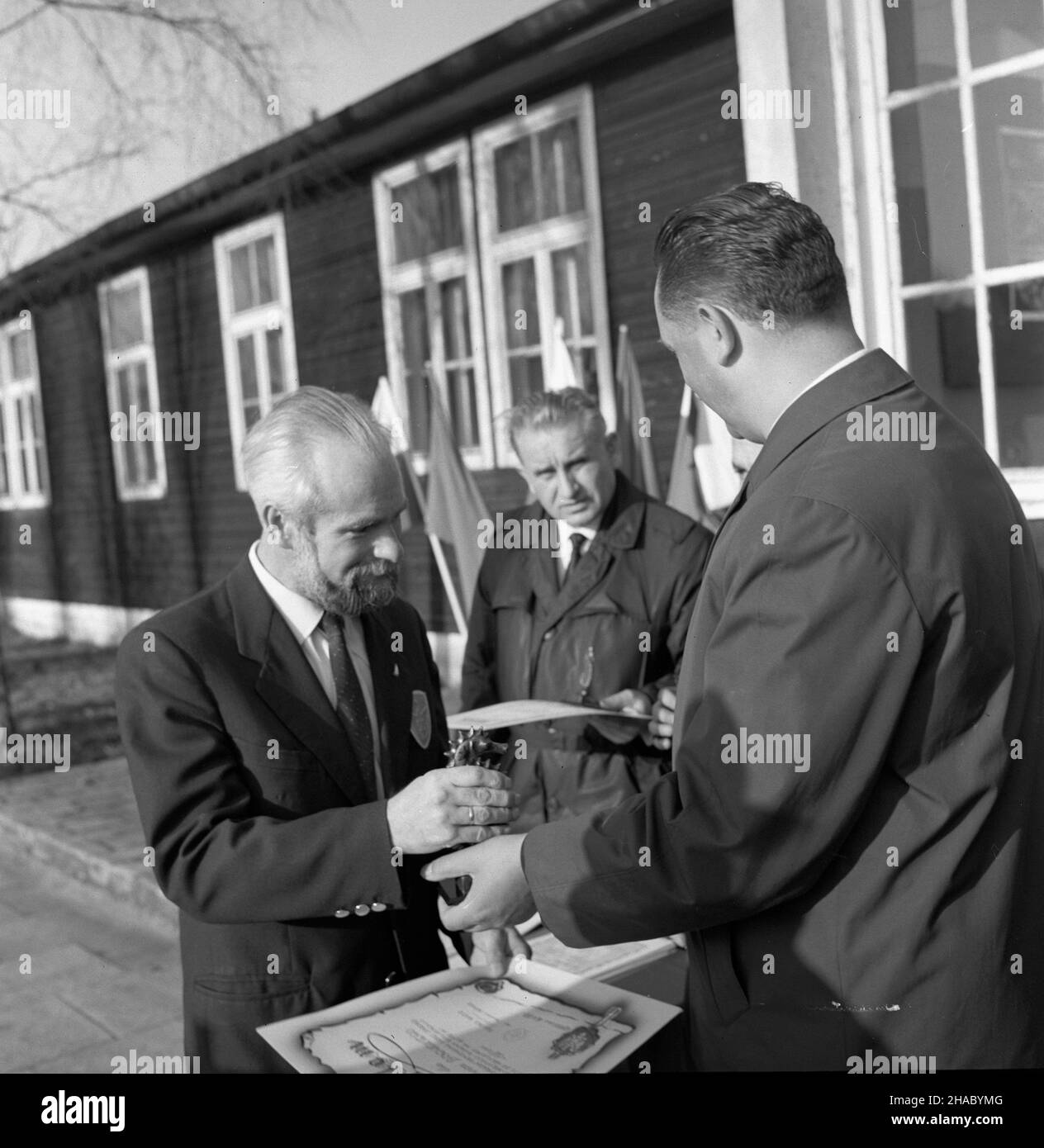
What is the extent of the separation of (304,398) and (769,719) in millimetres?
1078

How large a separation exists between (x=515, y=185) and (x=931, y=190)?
4269 millimetres

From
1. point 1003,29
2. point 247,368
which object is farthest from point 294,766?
point 247,368

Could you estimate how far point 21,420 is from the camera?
16.5 meters

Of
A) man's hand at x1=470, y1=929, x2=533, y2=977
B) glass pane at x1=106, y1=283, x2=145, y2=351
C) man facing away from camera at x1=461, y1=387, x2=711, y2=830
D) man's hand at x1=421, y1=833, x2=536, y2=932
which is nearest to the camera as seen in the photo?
man's hand at x1=421, y1=833, x2=536, y2=932

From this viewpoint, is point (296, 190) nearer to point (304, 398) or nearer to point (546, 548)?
point (546, 548)

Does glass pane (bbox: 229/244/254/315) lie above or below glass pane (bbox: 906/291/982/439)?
above

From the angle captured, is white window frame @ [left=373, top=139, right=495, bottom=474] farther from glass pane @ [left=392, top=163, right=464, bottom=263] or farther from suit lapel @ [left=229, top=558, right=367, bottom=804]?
suit lapel @ [left=229, top=558, right=367, bottom=804]

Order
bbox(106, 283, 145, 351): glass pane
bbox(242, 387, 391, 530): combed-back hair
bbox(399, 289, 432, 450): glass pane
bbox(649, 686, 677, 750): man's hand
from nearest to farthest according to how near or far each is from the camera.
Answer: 1. bbox(242, 387, 391, 530): combed-back hair
2. bbox(649, 686, 677, 750): man's hand
3. bbox(399, 289, 432, 450): glass pane
4. bbox(106, 283, 145, 351): glass pane

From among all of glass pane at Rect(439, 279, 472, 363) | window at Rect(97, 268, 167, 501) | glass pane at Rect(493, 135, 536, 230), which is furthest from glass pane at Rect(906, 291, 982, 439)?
window at Rect(97, 268, 167, 501)

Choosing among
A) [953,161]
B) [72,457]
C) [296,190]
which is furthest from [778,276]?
[72,457]

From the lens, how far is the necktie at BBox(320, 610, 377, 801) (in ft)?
7.00

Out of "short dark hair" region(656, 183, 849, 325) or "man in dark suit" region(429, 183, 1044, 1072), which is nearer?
"man in dark suit" region(429, 183, 1044, 1072)

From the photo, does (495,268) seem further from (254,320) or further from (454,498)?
(254,320)

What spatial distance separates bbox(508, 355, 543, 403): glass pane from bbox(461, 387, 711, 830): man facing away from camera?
15.6ft
